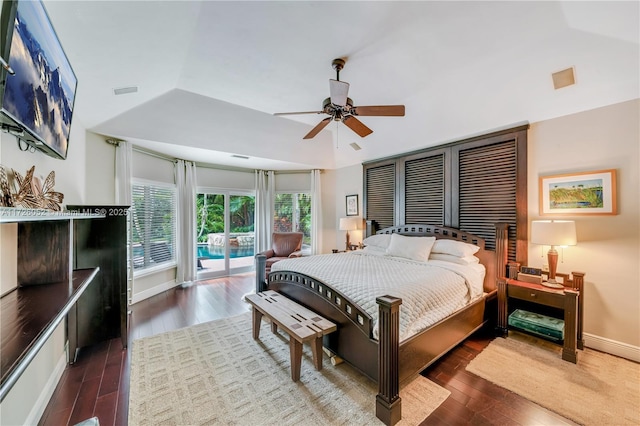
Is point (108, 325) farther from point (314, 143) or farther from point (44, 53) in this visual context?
point (314, 143)

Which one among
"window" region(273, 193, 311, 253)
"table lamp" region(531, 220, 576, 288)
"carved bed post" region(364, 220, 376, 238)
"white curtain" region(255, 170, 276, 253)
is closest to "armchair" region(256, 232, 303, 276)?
"white curtain" region(255, 170, 276, 253)

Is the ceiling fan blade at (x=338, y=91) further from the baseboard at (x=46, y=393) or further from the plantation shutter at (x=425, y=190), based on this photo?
the baseboard at (x=46, y=393)

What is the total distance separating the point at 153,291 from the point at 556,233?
5.92m

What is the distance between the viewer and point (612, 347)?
8.80 feet

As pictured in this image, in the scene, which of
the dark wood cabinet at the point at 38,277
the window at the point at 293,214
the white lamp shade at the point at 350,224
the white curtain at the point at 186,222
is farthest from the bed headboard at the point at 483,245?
the white curtain at the point at 186,222

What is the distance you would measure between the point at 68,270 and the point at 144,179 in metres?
3.29

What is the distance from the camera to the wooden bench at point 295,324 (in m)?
2.21

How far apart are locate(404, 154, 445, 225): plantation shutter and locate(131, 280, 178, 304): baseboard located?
467 centimetres

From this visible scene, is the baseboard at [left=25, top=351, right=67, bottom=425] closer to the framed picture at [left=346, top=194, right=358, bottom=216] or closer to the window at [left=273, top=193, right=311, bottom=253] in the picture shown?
the window at [left=273, top=193, right=311, bottom=253]

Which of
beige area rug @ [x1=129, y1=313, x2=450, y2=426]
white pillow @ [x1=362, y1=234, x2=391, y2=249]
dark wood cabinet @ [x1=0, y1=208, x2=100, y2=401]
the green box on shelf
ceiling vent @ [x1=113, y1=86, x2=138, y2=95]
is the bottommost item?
beige area rug @ [x1=129, y1=313, x2=450, y2=426]

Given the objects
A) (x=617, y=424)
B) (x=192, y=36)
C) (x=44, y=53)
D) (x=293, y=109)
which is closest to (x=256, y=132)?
(x=293, y=109)

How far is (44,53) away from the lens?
1406 mm

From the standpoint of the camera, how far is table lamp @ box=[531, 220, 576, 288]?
2646 millimetres

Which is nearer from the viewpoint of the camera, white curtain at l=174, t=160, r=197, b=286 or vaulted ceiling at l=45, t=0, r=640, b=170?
vaulted ceiling at l=45, t=0, r=640, b=170
